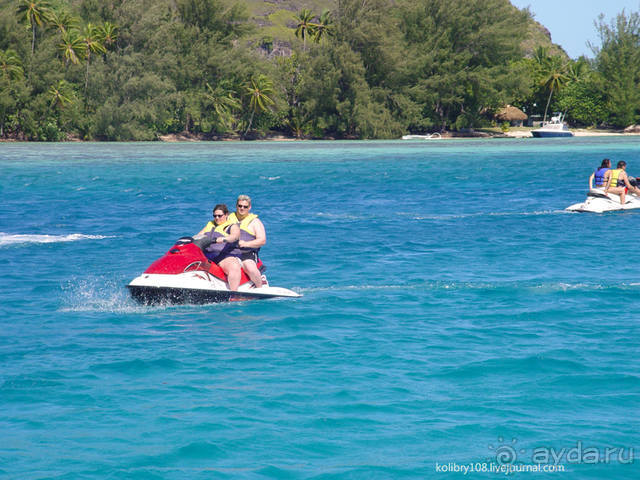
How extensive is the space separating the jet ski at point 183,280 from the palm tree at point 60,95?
68.4 meters

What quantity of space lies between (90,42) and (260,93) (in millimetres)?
17356

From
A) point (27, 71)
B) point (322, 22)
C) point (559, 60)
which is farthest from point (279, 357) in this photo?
point (559, 60)

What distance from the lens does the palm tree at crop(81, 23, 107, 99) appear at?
254 feet

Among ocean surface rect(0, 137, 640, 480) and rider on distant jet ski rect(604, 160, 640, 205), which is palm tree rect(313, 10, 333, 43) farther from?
ocean surface rect(0, 137, 640, 480)

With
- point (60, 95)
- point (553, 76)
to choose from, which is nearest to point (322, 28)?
point (553, 76)

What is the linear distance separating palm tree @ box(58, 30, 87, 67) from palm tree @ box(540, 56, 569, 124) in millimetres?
60667

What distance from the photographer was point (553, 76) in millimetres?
106562

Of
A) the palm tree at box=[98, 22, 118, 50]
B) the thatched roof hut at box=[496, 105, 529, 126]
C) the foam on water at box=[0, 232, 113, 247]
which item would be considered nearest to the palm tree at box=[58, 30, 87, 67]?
the palm tree at box=[98, 22, 118, 50]

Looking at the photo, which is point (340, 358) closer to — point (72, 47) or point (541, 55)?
point (72, 47)

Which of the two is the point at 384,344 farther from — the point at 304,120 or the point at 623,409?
the point at 304,120

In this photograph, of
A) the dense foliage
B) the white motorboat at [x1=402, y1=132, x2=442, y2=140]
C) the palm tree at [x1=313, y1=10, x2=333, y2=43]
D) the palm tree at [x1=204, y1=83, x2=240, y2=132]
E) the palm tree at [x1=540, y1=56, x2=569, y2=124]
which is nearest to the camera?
the dense foliage

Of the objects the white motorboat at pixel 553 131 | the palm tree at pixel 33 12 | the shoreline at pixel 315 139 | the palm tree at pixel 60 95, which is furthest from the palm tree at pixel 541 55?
the palm tree at pixel 33 12

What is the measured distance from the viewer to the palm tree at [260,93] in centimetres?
8344

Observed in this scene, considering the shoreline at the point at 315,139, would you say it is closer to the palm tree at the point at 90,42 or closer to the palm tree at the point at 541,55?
the palm tree at the point at 90,42
